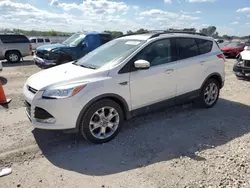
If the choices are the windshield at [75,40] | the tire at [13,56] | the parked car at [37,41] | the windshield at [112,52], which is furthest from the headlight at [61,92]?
the parked car at [37,41]

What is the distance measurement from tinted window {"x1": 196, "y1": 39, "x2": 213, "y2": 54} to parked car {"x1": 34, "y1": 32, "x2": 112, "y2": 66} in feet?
21.5

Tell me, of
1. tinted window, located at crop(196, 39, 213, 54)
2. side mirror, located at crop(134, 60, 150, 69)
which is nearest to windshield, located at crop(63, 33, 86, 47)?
tinted window, located at crop(196, 39, 213, 54)

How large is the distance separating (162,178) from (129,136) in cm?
123

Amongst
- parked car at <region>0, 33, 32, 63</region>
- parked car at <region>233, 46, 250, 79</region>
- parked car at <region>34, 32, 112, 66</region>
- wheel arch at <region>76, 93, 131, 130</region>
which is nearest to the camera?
wheel arch at <region>76, 93, 131, 130</region>

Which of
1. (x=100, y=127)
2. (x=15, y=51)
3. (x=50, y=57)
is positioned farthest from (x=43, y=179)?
(x=15, y=51)

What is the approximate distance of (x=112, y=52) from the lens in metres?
4.31

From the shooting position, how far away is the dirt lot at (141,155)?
2.88 m

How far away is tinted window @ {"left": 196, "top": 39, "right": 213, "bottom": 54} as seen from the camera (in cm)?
512

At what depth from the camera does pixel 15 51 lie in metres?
14.1

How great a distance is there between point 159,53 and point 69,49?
269 inches

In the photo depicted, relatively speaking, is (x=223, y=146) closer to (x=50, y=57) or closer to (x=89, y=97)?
(x=89, y=97)

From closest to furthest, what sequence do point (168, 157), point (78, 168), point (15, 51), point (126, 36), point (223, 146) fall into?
point (78, 168), point (168, 157), point (223, 146), point (126, 36), point (15, 51)

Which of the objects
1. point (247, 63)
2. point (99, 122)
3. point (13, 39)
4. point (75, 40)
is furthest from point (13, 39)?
point (247, 63)

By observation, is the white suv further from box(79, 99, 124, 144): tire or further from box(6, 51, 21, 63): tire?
box(6, 51, 21, 63): tire
